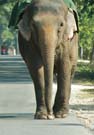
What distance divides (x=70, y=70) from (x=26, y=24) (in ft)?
4.76

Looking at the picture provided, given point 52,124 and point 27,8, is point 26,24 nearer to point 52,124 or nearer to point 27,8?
point 27,8

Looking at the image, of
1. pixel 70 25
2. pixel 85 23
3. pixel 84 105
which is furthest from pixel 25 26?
pixel 85 23

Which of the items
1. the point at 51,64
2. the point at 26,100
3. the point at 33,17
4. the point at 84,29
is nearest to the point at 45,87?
the point at 51,64

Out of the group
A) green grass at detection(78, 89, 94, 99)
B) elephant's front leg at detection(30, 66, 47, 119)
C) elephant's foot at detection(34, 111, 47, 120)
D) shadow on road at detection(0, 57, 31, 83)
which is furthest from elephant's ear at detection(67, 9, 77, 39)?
shadow on road at detection(0, 57, 31, 83)

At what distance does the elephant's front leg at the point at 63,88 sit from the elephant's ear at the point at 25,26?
0.90 m

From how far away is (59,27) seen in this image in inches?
552

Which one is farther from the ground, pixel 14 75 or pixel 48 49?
pixel 48 49

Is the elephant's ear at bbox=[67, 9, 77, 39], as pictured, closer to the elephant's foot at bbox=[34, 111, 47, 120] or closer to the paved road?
the elephant's foot at bbox=[34, 111, 47, 120]

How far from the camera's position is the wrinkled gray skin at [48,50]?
13688 mm

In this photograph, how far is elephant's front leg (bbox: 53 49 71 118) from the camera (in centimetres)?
1470

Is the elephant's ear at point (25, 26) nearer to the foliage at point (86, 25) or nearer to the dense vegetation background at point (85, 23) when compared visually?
the dense vegetation background at point (85, 23)

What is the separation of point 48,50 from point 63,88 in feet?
4.77

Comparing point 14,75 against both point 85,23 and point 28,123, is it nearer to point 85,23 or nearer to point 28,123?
point 85,23

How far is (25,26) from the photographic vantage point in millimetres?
14312
